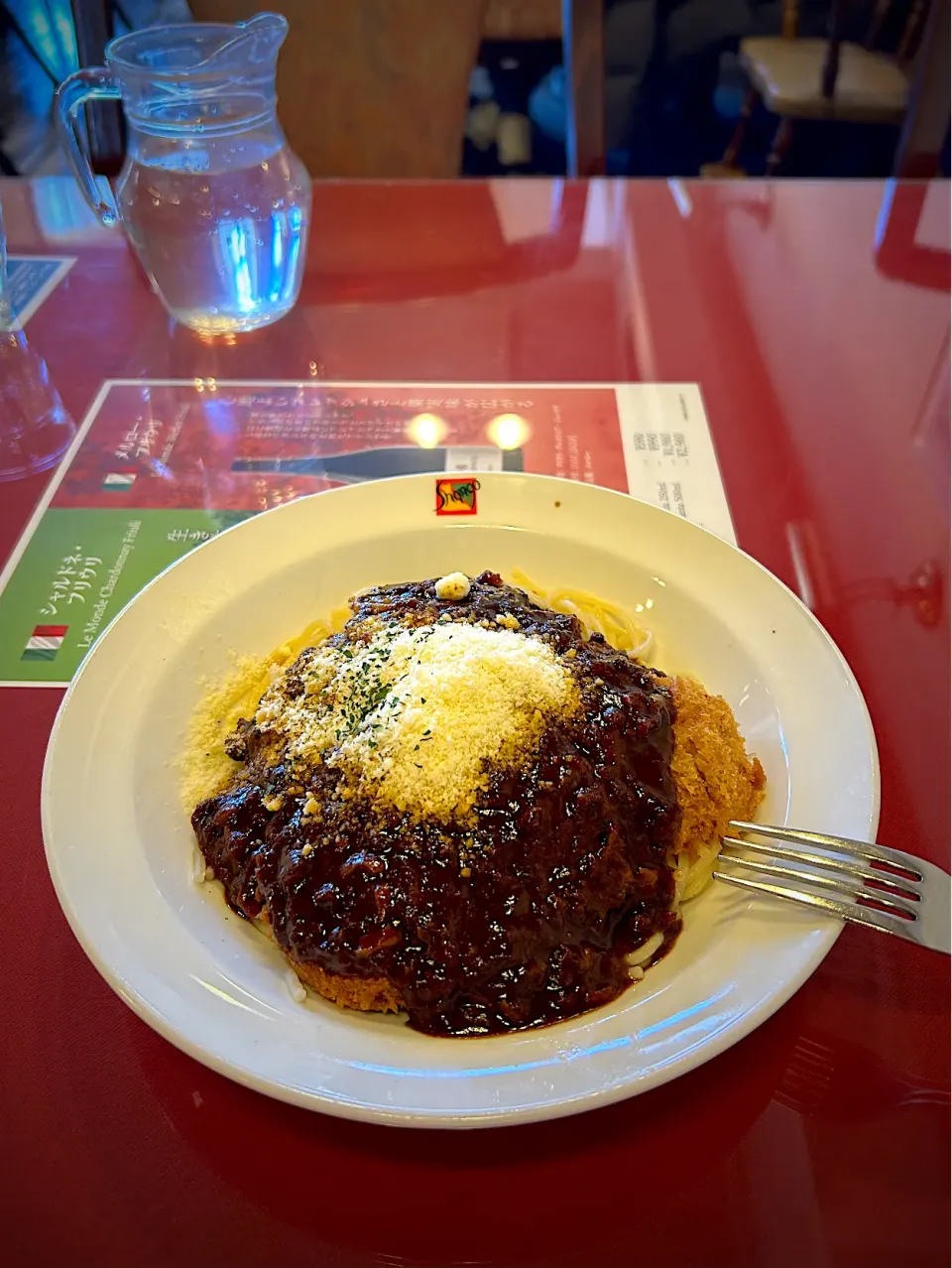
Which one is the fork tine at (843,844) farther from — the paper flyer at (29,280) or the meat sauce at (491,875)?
the paper flyer at (29,280)

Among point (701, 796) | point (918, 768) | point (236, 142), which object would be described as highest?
point (236, 142)

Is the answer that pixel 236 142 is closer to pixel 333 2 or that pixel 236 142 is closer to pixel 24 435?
pixel 24 435

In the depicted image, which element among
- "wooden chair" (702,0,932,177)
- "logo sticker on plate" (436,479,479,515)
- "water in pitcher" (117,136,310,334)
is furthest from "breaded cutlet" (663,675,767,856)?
"wooden chair" (702,0,932,177)

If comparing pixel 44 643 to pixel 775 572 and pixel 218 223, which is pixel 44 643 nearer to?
pixel 218 223

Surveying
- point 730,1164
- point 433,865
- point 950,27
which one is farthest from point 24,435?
point 950,27

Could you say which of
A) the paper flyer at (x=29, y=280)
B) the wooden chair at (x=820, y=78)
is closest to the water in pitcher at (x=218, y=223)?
the paper flyer at (x=29, y=280)
